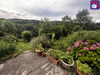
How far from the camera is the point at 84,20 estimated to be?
45.7 ft

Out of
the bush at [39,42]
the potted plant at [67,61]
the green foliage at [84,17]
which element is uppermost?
the green foliage at [84,17]

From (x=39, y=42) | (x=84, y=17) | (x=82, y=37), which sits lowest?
(x=39, y=42)

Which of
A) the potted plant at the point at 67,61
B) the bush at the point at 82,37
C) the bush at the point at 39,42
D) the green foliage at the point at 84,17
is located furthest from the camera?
the green foliage at the point at 84,17

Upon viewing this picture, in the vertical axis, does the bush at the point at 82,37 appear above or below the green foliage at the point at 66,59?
above

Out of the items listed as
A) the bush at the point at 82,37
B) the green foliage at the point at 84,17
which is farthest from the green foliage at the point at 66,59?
the green foliage at the point at 84,17

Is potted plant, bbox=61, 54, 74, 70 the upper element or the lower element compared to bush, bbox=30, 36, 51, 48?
lower

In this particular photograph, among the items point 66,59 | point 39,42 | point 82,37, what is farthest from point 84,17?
point 66,59

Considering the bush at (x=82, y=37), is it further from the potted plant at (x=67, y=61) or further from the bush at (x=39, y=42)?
the bush at (x=39, y=42)

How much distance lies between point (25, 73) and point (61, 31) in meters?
6.08

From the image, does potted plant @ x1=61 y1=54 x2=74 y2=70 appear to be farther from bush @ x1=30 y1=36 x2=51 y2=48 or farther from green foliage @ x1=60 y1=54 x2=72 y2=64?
bush @ x1=30 y1=36 x2=51 y2=48

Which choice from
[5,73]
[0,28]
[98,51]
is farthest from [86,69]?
[0,28]

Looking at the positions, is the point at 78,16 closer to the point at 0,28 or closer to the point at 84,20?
the point at 84,20

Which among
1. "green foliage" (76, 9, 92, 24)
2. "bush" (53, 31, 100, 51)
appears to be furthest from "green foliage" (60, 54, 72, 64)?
"green foliage" (76, 9, 92, 24)

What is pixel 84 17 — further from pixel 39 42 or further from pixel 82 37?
pixel 39 42
